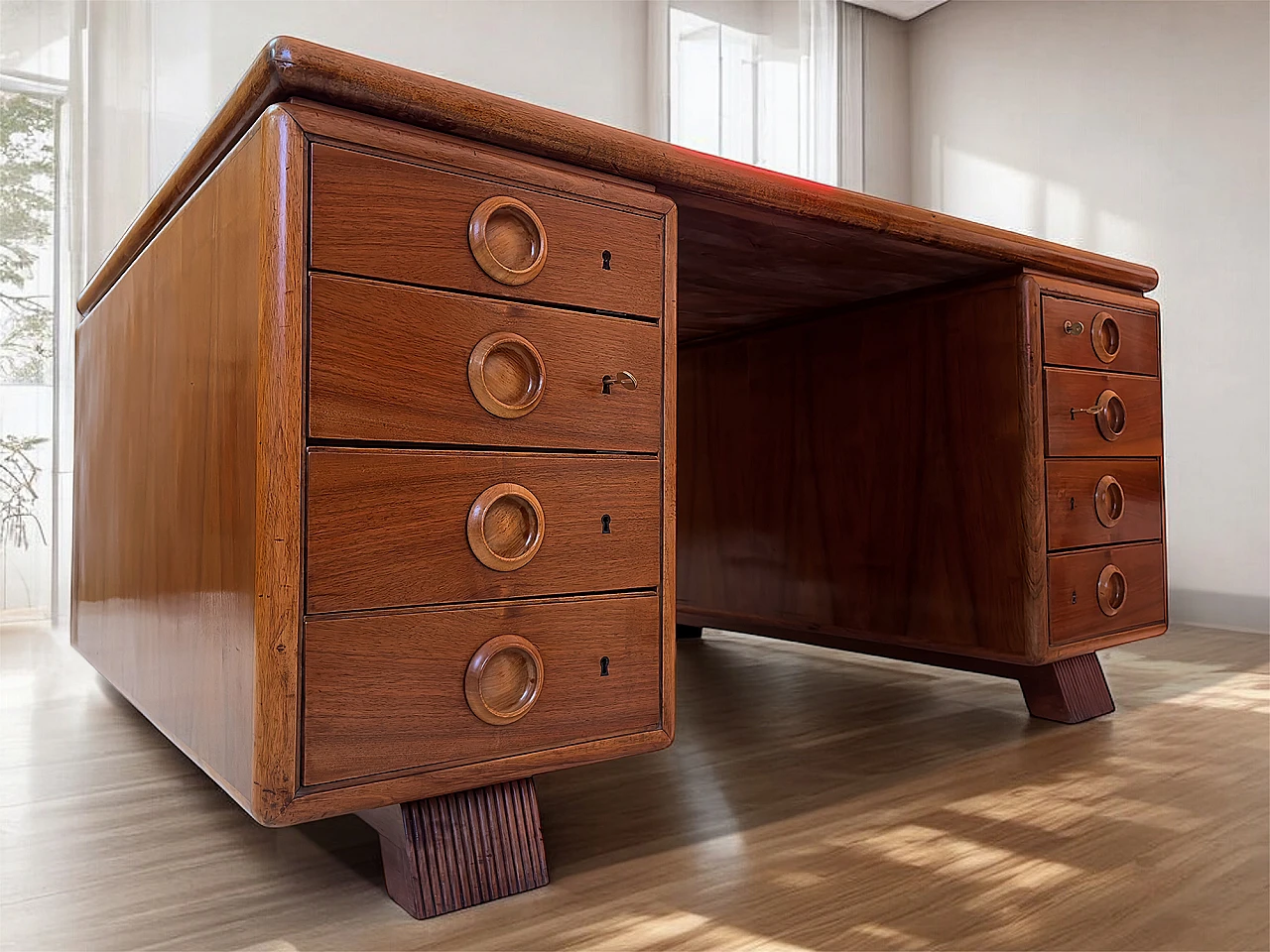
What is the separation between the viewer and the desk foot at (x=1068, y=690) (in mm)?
1292

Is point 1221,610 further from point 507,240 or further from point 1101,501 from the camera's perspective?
point 507,240

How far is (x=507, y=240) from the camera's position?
75 cm

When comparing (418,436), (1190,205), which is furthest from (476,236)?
(1190,205)

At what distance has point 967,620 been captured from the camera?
129 centimetres

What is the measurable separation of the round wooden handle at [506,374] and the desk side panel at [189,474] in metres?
0.15

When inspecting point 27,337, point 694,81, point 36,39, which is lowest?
point 27,337

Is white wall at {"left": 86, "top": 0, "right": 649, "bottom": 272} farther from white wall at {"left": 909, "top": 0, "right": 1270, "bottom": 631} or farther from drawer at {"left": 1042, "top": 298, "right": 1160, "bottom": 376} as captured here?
drawer at {"left": 1042, "top": 298, "right": 1160, "bottom": 376}

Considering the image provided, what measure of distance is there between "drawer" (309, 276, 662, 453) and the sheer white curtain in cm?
263

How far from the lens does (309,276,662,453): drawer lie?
67cm

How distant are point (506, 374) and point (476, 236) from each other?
0.34 ft

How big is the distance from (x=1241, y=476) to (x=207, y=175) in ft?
8.34

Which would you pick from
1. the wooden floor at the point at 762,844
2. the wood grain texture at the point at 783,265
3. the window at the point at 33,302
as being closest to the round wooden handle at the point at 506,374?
the wood grain texture at the point at 783,265

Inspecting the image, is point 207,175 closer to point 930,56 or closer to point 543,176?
point 543,176

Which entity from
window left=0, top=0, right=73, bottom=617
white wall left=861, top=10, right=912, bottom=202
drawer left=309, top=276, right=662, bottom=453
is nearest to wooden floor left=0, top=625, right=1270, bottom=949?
drawer left=309, top=276, right=662, bottom=453
